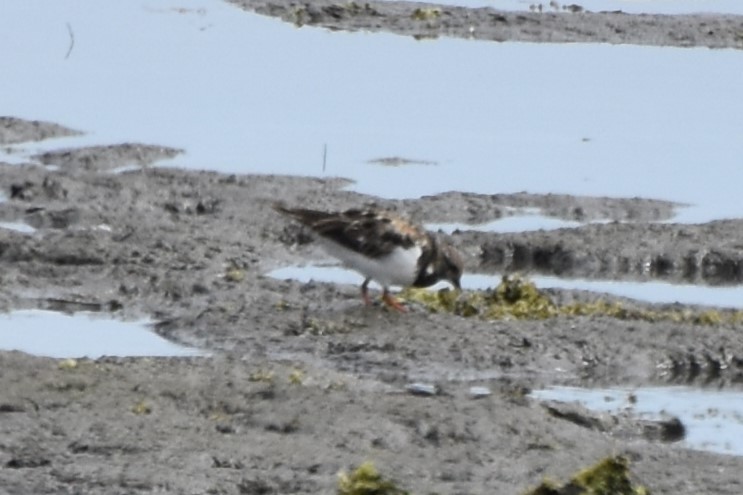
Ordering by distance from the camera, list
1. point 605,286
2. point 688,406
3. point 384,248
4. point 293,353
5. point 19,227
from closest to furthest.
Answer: point 688,406 < point 293,353 < point 384,248 < point 605,286 < point 19,227

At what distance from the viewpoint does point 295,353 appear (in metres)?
10.2

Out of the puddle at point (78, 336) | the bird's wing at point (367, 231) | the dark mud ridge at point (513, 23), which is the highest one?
the dark mud ridge at point (513, 23)

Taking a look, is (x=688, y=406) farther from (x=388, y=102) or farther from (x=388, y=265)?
(x=388, y=102)

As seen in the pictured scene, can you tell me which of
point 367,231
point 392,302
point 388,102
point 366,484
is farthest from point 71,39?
point 366,484

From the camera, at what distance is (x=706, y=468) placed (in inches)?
321

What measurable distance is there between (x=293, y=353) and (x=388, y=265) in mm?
1244

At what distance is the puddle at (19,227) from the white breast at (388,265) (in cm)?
204

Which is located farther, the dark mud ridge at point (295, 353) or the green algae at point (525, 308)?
the green algae at point (525, 308)

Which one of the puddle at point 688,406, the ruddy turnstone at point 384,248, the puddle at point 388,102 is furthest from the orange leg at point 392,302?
the puddle at point 388,102

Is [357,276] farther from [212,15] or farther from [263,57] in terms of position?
[212,15]

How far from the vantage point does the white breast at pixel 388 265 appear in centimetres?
1129

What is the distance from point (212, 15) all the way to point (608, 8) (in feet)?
13.5

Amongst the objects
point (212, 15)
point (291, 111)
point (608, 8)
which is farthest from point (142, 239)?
point (608, 8)

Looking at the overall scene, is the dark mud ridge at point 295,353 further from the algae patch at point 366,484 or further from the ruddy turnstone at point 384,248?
the algae patch at point 366,484
